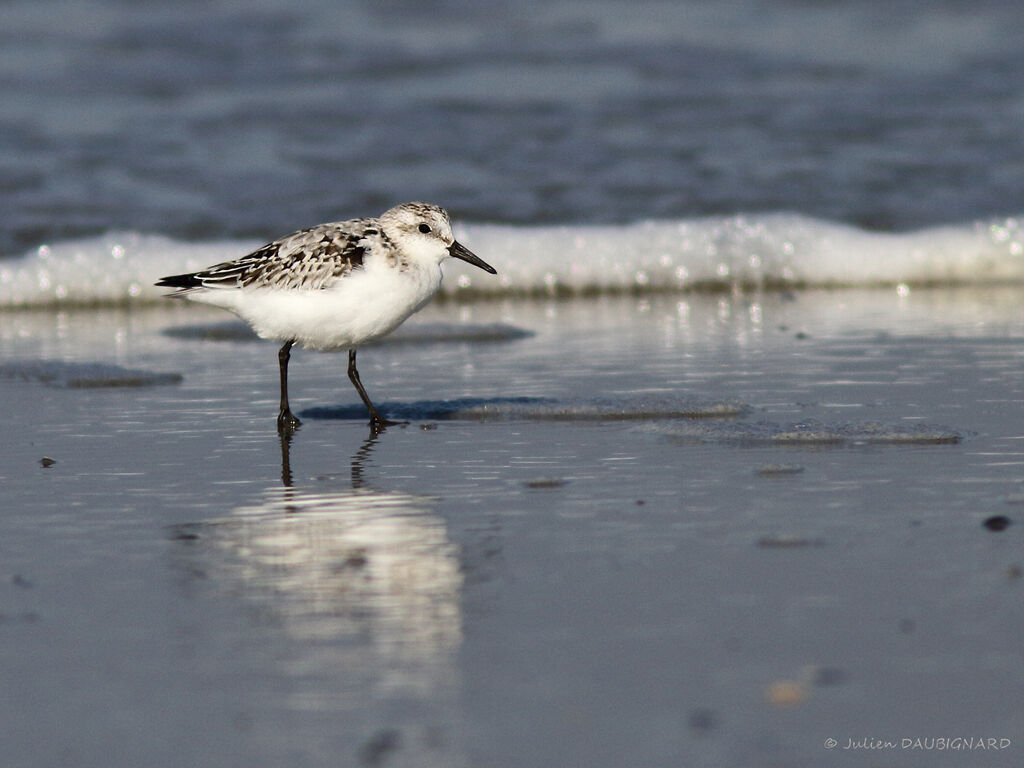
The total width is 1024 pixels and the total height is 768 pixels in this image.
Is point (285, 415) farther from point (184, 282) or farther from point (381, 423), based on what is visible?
point (184, 282)

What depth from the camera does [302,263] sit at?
6.60m

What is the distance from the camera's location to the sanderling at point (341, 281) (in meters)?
6.45

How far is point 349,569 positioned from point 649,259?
29.6ft

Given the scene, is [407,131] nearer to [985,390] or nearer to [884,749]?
[985,390]

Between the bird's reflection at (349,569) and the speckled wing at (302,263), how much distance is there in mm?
1702

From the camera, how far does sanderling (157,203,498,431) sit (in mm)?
6449

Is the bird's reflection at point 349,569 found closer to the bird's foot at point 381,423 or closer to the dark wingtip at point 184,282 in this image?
the bird's foot at point 381,423

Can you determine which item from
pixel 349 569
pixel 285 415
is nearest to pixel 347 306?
pixel 285 415

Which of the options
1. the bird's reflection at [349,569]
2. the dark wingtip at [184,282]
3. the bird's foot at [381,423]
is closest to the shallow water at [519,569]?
the bird's reflection at [349,569]

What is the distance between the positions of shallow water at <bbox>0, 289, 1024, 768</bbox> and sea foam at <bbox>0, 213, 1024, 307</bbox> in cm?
487

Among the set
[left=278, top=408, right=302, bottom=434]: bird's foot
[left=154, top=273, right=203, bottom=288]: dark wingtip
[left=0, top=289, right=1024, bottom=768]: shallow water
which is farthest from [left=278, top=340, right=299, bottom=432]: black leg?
[left=154, top=273, right=203, bottom=288]: dark wingtip

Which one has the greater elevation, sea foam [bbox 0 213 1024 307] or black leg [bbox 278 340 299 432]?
sea foam [bbox 0 213 1024 307]

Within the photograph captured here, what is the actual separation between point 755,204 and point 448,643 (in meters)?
11.0

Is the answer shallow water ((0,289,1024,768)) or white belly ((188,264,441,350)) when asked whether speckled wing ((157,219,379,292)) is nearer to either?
white belly ((188,264,441,350))
